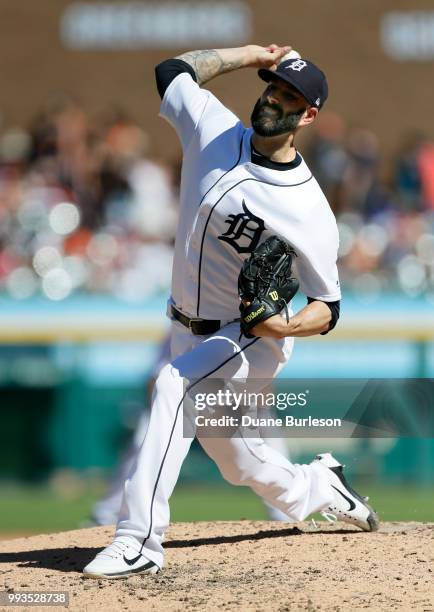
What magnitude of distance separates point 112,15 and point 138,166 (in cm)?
402

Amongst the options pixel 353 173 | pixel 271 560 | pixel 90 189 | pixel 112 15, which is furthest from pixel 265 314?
pixel 112 15

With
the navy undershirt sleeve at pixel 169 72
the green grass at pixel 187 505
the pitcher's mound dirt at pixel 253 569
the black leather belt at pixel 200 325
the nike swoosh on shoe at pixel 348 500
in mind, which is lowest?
the green grass at pixel 187 505

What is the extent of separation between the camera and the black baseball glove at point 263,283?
454 cm

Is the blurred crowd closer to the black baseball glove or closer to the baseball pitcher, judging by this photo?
the baseball pitcher

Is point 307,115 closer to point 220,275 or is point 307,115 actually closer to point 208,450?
point 220,275

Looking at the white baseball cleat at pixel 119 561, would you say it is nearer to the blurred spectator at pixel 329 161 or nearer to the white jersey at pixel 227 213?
the white jersey at pixel 227 213

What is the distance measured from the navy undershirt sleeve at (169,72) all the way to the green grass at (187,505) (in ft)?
11.1

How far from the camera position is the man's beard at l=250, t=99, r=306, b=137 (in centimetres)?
472

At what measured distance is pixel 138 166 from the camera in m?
10.9

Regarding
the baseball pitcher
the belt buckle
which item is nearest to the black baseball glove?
the baseball pitcher

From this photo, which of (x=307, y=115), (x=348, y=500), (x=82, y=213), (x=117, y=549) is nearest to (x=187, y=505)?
(x=82, y=213)

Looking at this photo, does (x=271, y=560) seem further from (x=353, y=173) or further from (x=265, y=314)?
(x=353, y=173)

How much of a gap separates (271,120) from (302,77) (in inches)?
8.1

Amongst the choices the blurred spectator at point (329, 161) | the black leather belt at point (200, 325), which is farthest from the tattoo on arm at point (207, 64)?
the blurred spectator at point (329, 161)
